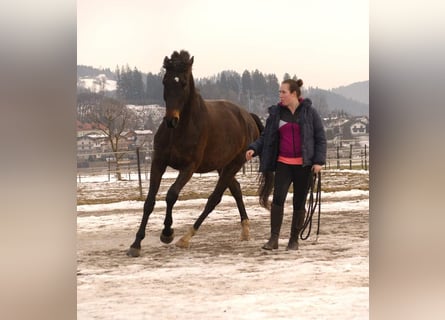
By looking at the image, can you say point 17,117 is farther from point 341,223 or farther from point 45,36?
point 341,223

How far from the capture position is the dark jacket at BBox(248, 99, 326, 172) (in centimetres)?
328

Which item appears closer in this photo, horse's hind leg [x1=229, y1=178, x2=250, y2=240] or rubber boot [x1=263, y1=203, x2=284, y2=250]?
rubber boot [x1=263, y1=203, x2=284, y2=250]

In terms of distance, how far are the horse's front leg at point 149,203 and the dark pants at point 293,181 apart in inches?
27.5

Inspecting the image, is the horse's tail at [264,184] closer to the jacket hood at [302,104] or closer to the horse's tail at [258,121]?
the horse's tail at [258,121]

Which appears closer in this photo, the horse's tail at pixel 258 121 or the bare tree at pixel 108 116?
the bare tree at pixel 108 116

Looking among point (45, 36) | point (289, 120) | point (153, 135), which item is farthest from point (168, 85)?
point (45, 36)

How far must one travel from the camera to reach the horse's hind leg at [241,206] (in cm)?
362

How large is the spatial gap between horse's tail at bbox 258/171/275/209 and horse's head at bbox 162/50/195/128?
24.7 inches

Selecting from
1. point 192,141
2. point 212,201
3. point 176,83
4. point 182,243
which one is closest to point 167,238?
point 182,243

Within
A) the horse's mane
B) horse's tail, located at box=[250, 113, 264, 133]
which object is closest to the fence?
horse's tail, located at box=[250, 113, 264, 133]

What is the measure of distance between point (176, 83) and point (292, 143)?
745mm

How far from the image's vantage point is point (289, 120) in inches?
130

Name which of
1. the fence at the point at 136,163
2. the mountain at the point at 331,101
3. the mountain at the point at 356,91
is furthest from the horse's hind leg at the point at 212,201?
the mountain at the point at 356,91

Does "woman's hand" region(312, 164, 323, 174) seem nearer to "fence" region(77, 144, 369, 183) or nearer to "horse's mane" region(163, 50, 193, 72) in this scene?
"fence" region(77, 144, 369, 183)
